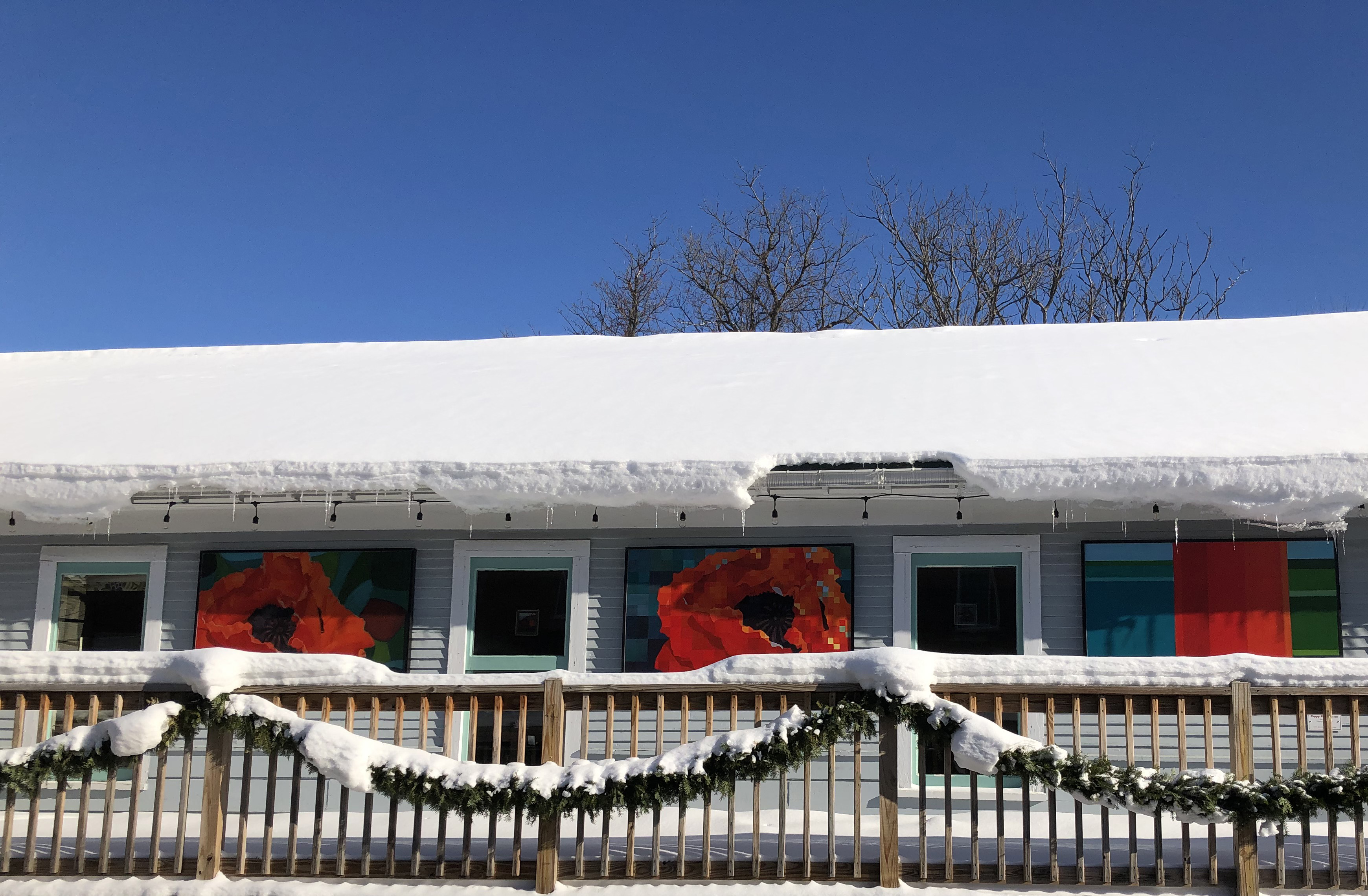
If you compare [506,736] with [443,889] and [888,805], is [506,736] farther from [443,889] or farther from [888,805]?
[888,805]

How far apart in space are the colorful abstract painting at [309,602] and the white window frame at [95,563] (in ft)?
1.18

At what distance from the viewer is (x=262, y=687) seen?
20.8 ft

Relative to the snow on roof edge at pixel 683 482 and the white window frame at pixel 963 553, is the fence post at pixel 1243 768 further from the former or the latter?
the white window frame at pixel 963 553

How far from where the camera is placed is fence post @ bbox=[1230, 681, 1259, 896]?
19.1ft

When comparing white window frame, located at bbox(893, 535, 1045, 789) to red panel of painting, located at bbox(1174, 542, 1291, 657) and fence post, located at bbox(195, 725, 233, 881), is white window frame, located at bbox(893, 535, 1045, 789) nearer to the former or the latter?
red panel of painting, located at bbox(1174, 542, 1291, 657)

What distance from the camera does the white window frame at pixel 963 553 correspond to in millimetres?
9008

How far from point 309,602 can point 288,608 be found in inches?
6.9

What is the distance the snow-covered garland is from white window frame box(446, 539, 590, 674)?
3.31 metres

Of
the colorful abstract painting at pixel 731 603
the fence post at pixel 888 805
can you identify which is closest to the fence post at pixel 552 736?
the fence post at pixel 888 805

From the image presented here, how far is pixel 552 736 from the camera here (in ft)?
20.5

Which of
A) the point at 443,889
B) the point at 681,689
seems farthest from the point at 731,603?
the point at 443,889

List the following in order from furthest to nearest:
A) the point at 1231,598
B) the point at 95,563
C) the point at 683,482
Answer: the point at 95,563 < the point at 1231,598 < the point at 683,482

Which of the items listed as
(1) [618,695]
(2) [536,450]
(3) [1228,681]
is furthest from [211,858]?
(3) [1228,681]

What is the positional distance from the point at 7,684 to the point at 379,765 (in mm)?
2189
